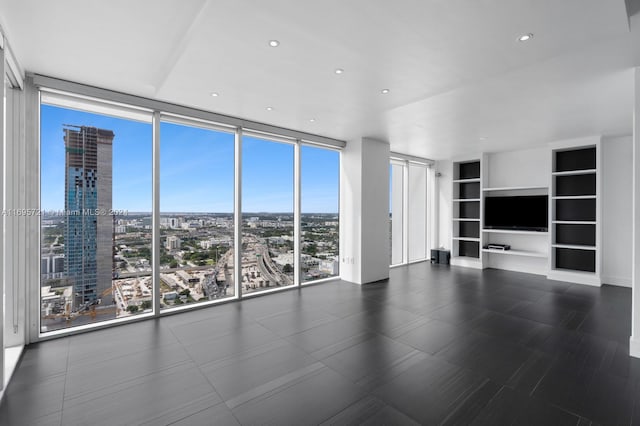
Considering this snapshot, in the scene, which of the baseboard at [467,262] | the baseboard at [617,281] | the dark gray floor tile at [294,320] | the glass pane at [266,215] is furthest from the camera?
the baseboard at [467,262]

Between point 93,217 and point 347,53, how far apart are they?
3675 mm

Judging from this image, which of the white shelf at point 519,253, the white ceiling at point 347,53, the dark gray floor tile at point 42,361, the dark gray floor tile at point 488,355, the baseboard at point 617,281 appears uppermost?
the white ceiling at point 347,53

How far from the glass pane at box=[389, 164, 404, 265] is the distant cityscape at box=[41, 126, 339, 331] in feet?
13.6

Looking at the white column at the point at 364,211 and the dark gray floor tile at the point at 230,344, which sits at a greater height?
the white column at the point at 364,211

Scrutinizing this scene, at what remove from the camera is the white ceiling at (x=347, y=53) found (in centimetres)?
213

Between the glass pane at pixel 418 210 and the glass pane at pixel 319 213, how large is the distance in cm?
328

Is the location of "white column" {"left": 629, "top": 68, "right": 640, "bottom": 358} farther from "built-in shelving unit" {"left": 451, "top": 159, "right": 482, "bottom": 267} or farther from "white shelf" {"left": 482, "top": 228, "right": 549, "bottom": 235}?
"built-in shelving unit" {"left": 451, "top": 159, "right": 482, "bottom": 267}

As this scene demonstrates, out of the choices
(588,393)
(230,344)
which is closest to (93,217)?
(230,344)

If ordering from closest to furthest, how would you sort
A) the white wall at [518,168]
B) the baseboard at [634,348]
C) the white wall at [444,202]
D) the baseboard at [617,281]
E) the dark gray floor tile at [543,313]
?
the baseboard at [634,348], the dark gray floor tile at [543,313], the baseboard at [617,281], the white wall at [518,168], the white wall at [444,202]

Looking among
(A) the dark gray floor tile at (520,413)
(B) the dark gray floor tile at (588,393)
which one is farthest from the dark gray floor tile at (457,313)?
(A) the dark gray floor tile at (520,413)

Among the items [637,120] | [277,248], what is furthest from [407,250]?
[637,120]

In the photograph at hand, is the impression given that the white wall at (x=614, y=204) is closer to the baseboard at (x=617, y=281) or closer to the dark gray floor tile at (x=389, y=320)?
the baseboard at (x=617, y=281)

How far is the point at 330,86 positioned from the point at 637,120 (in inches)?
128

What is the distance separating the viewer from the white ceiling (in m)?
2.13
